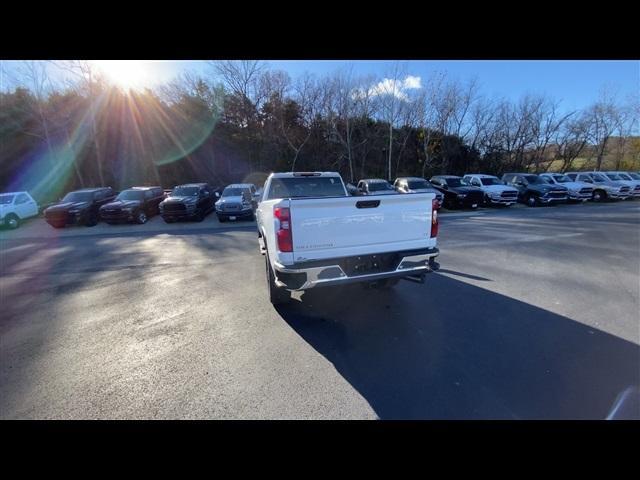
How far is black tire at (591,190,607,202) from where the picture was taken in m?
17.9

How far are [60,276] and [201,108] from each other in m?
25.1

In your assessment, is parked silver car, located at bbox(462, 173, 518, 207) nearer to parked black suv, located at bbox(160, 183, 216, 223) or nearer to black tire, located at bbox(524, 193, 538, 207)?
black tire, located at bbox(524, 193, 538, 207)

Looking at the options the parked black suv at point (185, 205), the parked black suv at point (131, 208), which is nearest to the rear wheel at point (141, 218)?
the parked black suv at point (131, 208)

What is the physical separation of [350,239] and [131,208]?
534 inches

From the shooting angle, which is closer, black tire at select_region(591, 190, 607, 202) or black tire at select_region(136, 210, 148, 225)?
black tire at select_region(136, 210, 148, 225)

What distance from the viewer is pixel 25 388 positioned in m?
2.52

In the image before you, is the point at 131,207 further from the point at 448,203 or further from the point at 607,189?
the point at 607,189

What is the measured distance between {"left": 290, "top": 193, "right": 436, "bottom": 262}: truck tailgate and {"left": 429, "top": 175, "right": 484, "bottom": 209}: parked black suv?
1333 centimetres

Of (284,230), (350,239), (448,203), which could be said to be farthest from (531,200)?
(284,230)

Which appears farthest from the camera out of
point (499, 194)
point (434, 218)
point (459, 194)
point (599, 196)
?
point (599, 196)

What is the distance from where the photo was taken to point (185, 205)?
40.8ft

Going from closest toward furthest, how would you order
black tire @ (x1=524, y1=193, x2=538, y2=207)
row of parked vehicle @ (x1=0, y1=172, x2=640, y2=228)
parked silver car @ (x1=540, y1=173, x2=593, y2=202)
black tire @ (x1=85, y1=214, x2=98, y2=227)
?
1. row of parked vehicle @ (x1=0, y1=172, x2=640, y2=228)
2. black tire @ (x1=85, y1=214, x2=98, y2=227)
3. black tire @ (x1=524, y1=193, x2=538, y2=207)
4. parked silver car @ (x1=540, y1=173, x2=593, y2=202)

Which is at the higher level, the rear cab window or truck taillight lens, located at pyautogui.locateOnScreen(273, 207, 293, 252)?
the rear cab window

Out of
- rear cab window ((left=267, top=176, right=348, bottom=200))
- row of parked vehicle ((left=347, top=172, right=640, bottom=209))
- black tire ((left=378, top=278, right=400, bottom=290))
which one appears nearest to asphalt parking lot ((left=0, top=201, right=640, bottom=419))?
black tire ((left=378, top=278, right=400, bottom=290))
